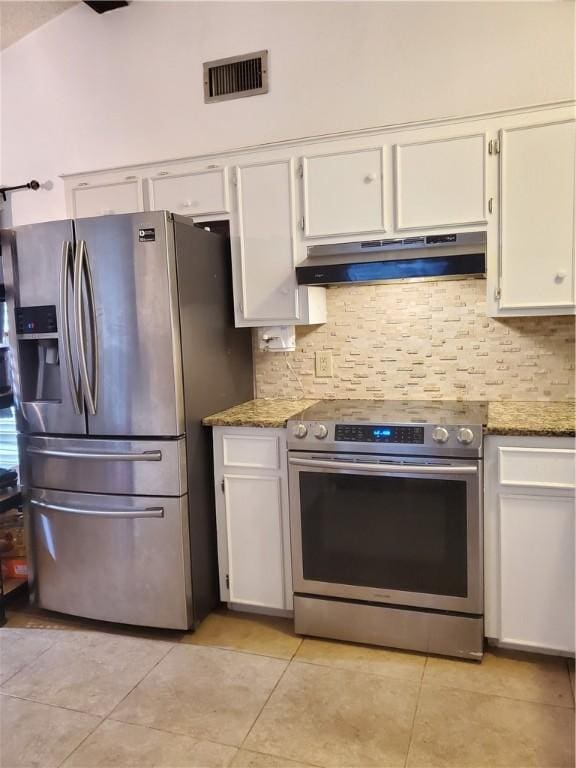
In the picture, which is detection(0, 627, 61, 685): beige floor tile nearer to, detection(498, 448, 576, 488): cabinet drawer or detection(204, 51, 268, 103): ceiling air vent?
detection(498, 448, 576, 488): cabinet drawer

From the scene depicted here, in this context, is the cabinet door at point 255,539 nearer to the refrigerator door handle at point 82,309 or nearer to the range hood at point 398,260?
the refrigerator door handle at point 82,309

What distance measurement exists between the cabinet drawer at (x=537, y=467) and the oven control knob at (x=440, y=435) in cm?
21

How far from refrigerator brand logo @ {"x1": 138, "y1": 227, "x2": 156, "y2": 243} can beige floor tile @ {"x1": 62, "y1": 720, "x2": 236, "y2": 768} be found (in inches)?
71.0

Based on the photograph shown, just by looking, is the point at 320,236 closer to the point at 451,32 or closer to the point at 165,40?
the point at 451,32

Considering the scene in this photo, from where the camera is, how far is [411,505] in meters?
2.28

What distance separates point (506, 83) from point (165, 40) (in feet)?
5.73

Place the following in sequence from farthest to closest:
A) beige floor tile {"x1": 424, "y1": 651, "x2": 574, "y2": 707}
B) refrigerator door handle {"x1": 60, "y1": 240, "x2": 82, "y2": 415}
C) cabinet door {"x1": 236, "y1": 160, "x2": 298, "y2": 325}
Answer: cabinet door {"x1": 236, "y1": 160, "x2": 298, "y2": 325} → refrigerator door handle {"x1": 60, "y1": 240, "x2": 82, "y2": 415} → beige floor tile {"x1": 424, "y1": 651, "x2": 574, "y2": 707}

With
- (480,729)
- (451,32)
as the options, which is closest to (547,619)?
(480,729)

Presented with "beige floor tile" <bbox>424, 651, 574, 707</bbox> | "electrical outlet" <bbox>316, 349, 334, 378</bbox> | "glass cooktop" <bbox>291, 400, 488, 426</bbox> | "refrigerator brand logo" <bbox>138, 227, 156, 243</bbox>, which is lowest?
"beige floor tile" <bbox>424, 651, 574, 707</bbox>

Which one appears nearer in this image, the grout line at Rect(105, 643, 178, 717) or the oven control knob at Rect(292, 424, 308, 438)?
the grout line at Rect(105, 643, 178, 717)

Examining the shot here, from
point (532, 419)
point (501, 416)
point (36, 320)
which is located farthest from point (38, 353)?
point (532, 419)

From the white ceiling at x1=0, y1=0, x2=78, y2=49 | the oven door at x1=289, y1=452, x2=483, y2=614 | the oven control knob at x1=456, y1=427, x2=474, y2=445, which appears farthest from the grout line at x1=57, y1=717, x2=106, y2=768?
the white ceiling at x1=0, y1=0, x2=78, y2=49

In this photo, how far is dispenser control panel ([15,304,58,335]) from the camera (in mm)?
2562

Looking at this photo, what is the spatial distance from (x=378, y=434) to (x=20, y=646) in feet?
5.93
